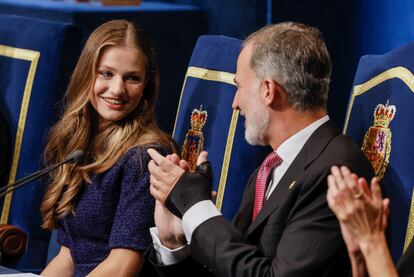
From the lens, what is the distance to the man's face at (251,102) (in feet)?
8.29

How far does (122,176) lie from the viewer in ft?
9.78

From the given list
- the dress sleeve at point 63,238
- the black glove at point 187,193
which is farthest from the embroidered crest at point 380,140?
the dress sleeve at point 63,238

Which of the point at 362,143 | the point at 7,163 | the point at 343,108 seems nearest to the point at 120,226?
the point at 362,143

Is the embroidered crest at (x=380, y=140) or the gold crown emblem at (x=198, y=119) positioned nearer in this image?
the embroidered crest at (x=380, y=140)

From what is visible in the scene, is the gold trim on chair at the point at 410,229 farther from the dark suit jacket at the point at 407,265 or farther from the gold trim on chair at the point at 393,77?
the dark suit jacket at the point at 407,265

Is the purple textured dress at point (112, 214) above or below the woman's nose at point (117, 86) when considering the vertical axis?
below

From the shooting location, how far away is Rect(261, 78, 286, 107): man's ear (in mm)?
2488

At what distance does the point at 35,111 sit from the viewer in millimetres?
3709

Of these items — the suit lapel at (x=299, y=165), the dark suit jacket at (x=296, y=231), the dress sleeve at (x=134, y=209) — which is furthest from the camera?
the dress sleeve at (x=134, y=209)

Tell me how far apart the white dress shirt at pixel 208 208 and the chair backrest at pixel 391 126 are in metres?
0.18

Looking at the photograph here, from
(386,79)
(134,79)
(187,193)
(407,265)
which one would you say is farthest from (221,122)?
(407,265)

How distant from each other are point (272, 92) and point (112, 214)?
2.31 ft

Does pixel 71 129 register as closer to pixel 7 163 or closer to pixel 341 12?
pixel 7 163

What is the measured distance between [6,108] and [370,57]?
4.71 feet
